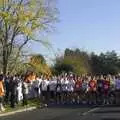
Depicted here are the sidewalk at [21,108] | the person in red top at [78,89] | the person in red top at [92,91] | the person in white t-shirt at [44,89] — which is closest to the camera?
the sidewalk at [21,108]

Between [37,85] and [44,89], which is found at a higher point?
[37,85]

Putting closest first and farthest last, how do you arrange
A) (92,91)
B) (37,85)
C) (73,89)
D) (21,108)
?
(21,108), (92,91), (37,85), (73,89)

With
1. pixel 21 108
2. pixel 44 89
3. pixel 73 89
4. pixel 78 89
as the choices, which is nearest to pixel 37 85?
pixel 44 89

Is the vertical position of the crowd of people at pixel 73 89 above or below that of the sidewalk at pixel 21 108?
above

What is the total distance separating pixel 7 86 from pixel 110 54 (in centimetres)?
9268

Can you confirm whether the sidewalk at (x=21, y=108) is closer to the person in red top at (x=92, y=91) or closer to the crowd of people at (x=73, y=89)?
the crowd of people at (x=73, y=89)

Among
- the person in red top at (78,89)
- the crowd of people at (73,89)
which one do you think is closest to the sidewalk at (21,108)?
the crowd of people at (73,89)

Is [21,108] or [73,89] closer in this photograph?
[21,108]

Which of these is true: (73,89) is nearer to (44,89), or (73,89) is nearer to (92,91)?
(92,91)

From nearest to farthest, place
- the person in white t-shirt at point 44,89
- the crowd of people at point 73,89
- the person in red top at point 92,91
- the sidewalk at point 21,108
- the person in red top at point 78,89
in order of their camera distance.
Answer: the sidewalk at point 21,108
the crowd of people at point 73,89
the person in red top at point 92,91
the person in red top at point 78,89
the person in white t-shirt at point 44,89

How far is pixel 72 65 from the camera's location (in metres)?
91.1

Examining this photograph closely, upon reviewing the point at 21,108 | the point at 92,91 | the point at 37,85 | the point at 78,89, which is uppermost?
the point at 37,85

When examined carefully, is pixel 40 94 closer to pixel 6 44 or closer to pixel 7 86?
pixel 7 86

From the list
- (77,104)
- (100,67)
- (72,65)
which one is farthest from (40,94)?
(100,67)
